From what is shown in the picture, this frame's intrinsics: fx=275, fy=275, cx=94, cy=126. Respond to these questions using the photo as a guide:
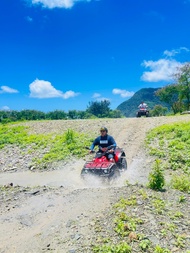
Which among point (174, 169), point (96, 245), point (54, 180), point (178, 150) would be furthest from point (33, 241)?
point (178, 150)

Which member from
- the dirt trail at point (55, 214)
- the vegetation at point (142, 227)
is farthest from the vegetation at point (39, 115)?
the vegetation at point (142, 227)

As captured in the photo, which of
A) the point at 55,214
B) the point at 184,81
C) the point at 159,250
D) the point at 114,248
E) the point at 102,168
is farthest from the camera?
the point at 184,81

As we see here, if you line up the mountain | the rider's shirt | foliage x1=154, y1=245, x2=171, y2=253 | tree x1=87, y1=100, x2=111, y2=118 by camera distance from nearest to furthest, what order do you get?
foliage x1=154, y1=245, x2=171, y2=253 → the rider's shirt → tree x1=87, y1=100, x2=111, y2=118 → the mountain

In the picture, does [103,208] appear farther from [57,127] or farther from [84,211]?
[57,127]

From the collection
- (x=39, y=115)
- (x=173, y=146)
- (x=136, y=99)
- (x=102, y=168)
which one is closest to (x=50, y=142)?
(x=173, y=146)

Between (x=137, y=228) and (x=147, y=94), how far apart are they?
16901 centimetres

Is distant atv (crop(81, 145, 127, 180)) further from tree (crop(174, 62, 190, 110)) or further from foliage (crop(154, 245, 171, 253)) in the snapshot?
tree (crop(174, 62, 190, 110))

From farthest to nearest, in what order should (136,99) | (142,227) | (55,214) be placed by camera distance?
(136,99), (55,214), (142,227)

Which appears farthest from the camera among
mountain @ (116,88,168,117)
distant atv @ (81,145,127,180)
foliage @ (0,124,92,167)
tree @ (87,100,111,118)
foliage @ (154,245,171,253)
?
mountain @ (116,88,168,117)

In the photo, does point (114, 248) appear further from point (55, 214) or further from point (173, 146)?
point (173, 146)

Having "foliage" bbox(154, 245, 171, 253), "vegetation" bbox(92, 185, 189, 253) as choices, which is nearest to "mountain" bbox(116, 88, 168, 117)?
"vegetation" bbox(92, 185, 189, 253)

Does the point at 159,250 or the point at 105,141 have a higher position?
the point at 105,141

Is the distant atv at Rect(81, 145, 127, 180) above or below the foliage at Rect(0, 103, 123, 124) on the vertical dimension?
below

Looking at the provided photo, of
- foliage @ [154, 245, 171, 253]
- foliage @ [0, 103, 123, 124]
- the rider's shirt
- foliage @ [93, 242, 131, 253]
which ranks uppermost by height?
foliage @ [0, 103, 123, 124]
